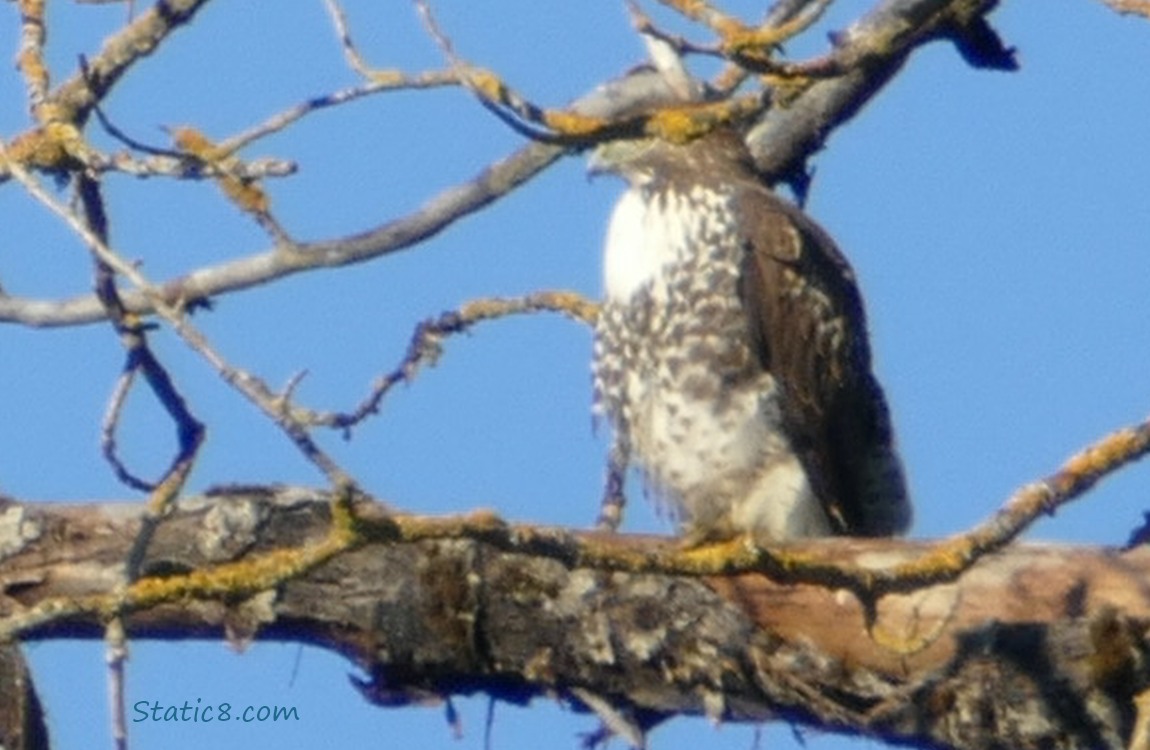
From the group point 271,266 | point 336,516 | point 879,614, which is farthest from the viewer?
point 271,266

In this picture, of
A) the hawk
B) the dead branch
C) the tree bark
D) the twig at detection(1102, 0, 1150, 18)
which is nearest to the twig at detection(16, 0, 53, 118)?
the dead branch

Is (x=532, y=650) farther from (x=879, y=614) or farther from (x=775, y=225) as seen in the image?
(x=775, y=225)

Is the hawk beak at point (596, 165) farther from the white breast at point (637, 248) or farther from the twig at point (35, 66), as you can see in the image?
the twig at point (35, 66)

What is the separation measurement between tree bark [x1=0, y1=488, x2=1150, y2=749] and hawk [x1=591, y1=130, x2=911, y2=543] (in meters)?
1.42

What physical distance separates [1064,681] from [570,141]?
156 cm

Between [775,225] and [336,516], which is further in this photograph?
[775,225]

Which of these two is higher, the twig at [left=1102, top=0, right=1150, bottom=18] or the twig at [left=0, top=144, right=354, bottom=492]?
the twig at [left=1102, top=0, right=1150, bottom=18]

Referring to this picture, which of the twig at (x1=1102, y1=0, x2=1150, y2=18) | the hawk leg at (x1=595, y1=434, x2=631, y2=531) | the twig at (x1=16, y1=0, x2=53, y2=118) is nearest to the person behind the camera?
the twig at (x1=1102, y1=0, x2=1150, y2=18)

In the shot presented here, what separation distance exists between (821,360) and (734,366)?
27cm

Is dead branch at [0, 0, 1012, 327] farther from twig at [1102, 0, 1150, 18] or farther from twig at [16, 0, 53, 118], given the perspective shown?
twig at [1102, 0, 1150, 18]

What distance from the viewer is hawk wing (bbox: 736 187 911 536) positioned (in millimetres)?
6887

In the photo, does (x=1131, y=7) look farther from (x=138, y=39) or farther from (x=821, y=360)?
(x=821, y=360)

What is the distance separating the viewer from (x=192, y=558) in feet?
17.3

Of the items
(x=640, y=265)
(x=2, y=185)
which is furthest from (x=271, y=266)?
(x=640, y=265)
